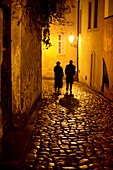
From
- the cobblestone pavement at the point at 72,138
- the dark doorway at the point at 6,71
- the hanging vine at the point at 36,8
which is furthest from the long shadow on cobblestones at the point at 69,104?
the dark doorway at the point at 6,71

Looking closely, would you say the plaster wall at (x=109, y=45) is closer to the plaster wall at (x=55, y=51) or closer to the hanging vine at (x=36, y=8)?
the hanging vine at (x=36, y=8)

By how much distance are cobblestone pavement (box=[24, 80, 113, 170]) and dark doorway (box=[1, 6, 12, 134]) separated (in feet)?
2.76

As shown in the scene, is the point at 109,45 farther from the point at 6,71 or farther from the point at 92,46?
the point at 6,71

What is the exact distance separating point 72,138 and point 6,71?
219 centimetres

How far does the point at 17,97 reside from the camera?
19.6 feet

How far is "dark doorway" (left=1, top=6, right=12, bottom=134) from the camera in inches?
215

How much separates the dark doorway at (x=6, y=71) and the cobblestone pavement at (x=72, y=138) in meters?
0.84

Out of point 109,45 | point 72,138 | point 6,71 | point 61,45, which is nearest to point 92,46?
point 109,45

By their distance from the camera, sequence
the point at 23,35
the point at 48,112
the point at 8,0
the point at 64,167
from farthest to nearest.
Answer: the point at 48,112 → the point at 23,35 → the point at 8,0 → the point at 64,167

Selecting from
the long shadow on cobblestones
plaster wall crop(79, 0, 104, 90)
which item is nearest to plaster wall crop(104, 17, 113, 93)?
plaster wall crop(79, 0, 104, 90)

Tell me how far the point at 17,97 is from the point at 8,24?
1712mm

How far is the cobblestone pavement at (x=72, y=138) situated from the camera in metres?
4.49

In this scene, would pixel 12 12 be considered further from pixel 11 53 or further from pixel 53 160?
pixel 53 160

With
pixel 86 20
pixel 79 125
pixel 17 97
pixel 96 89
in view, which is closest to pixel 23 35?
pixel 17 97
